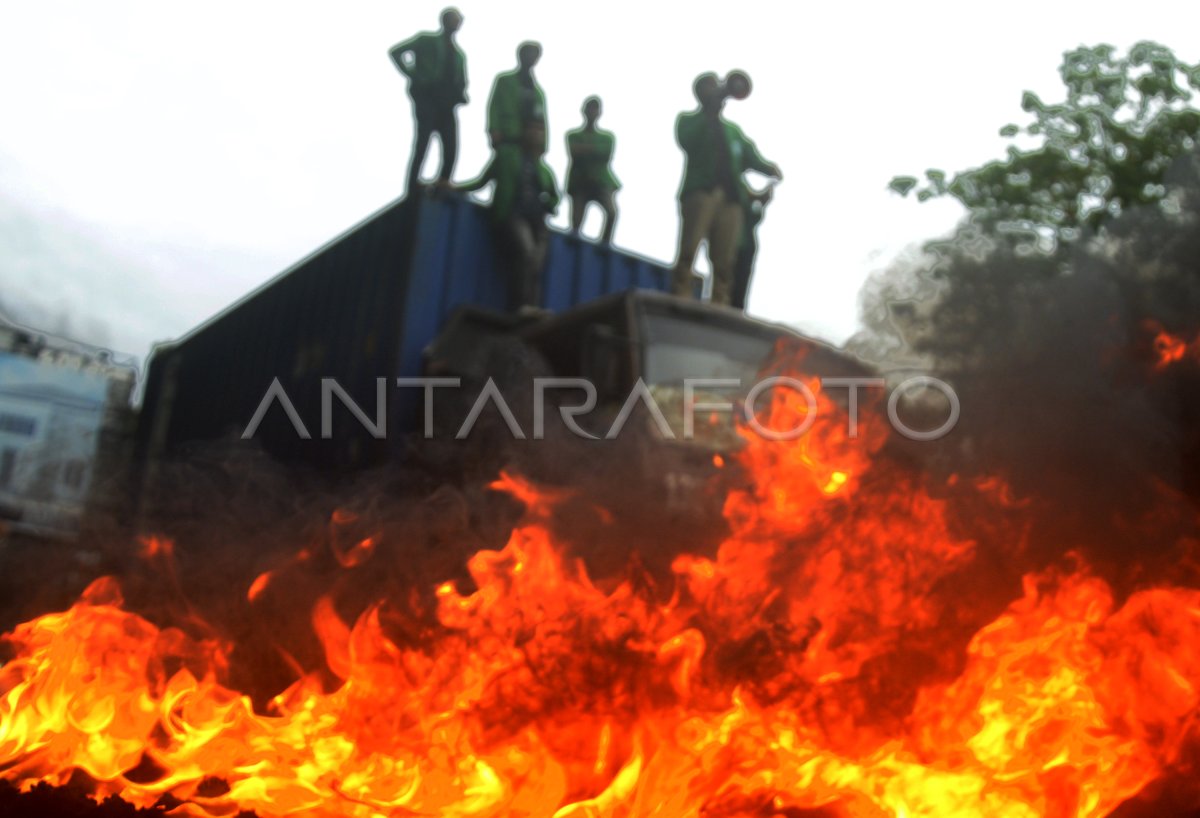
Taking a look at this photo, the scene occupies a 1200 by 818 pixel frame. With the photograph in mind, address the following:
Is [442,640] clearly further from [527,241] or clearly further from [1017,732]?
[527,241]

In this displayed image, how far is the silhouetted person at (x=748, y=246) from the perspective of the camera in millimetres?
7238

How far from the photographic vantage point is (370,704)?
154 inches

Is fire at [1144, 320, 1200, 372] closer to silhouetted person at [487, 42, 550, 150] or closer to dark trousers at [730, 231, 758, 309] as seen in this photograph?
dark trousers at [730, 231, 758, 309]

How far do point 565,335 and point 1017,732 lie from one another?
10.0ft

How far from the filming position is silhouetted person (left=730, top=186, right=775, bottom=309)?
7.24 meters

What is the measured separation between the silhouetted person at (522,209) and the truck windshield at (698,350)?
178 centimetres

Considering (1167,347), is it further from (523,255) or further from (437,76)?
(437,76)

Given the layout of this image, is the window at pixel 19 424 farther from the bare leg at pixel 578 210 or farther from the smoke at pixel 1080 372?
the smoke at pixel 1080 372

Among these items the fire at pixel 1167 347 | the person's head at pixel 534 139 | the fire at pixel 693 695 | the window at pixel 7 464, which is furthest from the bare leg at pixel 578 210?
the window at pixel 7 464

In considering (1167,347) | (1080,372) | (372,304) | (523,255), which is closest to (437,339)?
(372,304)

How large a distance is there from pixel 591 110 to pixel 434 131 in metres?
1.20

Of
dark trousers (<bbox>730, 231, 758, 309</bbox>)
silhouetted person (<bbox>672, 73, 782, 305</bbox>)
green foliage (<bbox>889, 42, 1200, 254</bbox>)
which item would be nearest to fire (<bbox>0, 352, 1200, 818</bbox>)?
silhouetted person (<bbox>672, 73, 782, 305</bbox>)

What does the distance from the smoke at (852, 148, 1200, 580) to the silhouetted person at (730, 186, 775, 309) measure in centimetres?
249

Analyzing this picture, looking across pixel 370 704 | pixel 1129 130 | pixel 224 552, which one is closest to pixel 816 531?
pixel 370 704
